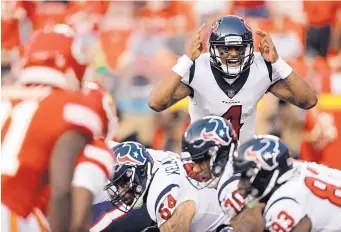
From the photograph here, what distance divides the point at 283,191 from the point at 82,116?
1128 mm

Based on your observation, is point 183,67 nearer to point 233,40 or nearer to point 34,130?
point 233,40

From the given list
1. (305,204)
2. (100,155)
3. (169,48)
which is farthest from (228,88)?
(169,48)

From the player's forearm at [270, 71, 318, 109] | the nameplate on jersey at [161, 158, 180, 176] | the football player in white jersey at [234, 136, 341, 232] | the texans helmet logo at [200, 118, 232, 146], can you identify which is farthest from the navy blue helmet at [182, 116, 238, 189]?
the player's forearm at [270, 71, 318, 109]

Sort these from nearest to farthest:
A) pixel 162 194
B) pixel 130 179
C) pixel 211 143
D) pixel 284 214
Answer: pixel 284 214
pixel 211 143
pixel 162 194
pixel 130 179

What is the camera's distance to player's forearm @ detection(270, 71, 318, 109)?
696 centimetres

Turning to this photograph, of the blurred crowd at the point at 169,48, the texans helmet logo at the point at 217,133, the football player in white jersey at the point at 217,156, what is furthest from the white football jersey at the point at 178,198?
the blurred crowd at the point at 169,48

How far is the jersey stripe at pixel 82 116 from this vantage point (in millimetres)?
5016

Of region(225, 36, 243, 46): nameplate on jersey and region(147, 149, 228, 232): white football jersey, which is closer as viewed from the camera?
region(147, 149, 228, 232): white football jersey

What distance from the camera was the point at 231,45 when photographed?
6723 mm

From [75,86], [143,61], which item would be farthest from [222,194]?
[143,61]

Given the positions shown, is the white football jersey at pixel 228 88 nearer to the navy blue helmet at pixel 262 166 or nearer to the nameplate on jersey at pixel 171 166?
the nameplate on jersey at pixel 171 166

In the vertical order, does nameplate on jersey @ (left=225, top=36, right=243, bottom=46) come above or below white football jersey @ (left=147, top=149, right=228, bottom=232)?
above

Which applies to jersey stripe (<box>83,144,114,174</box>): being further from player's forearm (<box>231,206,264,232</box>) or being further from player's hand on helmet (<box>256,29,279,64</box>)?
player's hand on helmet (<box>256,29,279,64</box>)

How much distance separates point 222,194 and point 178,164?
71cm
